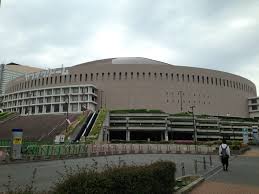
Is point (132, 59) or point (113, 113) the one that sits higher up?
point (132, 59)

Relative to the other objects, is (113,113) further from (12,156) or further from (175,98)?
(12,156)

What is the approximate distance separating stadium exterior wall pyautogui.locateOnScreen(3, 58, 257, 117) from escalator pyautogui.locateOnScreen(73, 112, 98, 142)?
18.3 m

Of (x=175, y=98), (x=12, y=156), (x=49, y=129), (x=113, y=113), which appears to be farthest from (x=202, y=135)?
(x=12, y=156)

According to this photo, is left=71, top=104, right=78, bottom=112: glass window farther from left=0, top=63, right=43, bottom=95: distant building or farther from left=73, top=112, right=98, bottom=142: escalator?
left=0, top=63, right=43, bottom=95: distant building

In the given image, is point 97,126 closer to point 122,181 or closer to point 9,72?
point 122,181

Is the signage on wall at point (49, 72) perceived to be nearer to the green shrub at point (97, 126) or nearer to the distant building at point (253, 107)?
the green shrub at point (97, 126)

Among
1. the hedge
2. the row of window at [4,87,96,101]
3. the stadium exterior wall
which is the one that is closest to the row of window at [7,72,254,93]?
the stadium exterior wall

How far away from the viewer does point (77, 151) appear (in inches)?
1067

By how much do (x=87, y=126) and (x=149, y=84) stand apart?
3108 cm

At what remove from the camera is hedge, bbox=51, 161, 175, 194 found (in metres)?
4.24

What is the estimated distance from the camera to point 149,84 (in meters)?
80.9

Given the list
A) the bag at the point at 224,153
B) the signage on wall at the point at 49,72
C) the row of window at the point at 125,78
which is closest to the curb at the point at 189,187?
the bag at the point at 224,153

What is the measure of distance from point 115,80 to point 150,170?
75863mm

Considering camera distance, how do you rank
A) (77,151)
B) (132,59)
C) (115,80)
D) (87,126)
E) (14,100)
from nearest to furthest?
(77,151)
(87,126)
(115,80)
(14,100)
(132,59)
